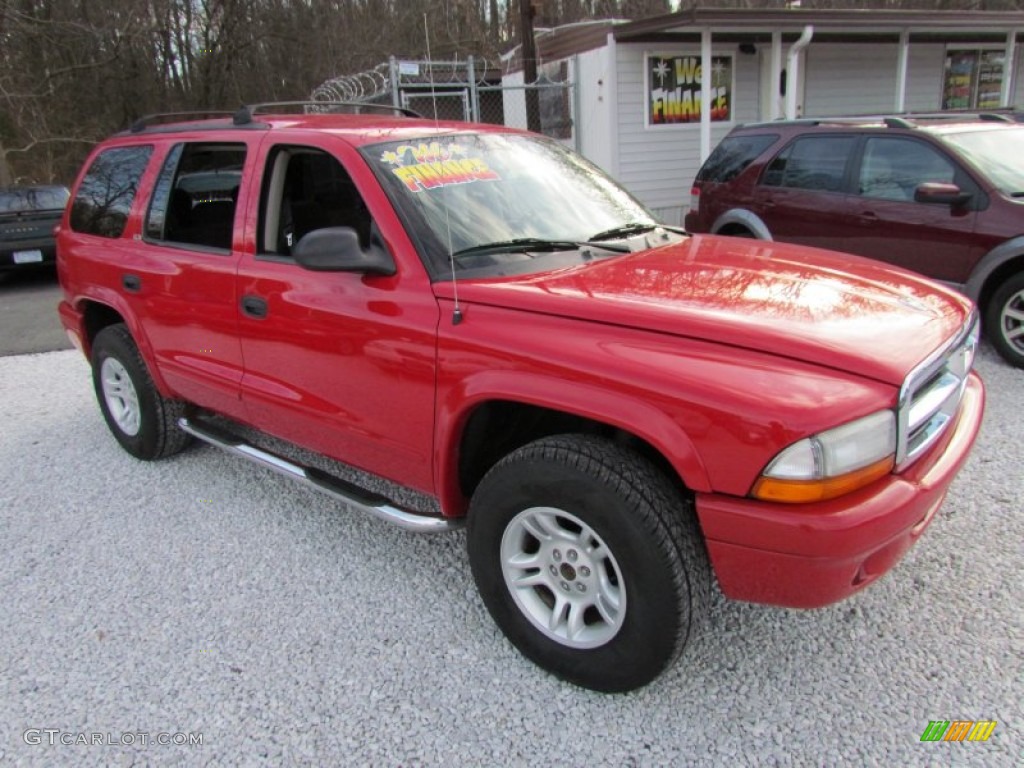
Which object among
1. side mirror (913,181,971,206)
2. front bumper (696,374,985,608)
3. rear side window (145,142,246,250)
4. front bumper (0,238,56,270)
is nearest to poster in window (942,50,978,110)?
side mirror (913,181,971,206)

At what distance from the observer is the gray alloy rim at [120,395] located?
14.1 ft

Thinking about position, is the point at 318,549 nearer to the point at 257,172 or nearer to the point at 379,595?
the point at 379,595

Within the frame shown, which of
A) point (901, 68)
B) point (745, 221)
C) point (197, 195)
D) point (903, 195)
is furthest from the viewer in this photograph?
point (901, 68)

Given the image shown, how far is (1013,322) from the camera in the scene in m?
5.25

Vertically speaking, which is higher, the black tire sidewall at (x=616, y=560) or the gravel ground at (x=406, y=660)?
the black tire sidewall at (x=616, y=560)

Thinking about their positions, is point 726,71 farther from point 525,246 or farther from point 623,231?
point 525,246

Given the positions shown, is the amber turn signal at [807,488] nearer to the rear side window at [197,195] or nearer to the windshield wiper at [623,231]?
the windshield wiper at [623,231]

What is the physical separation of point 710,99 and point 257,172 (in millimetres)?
10539

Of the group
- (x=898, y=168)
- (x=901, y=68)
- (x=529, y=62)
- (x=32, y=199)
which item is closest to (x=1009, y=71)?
(x=901, y=68)

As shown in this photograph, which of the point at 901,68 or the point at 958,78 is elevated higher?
the point at 901,68

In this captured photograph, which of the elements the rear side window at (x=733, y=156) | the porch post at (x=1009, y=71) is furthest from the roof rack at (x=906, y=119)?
the porch post at (x=1009, y=71)

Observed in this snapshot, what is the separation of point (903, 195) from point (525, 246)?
4.32 meters

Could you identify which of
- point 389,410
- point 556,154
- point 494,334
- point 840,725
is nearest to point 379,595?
point 389,410

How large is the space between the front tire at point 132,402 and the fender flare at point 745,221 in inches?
199
